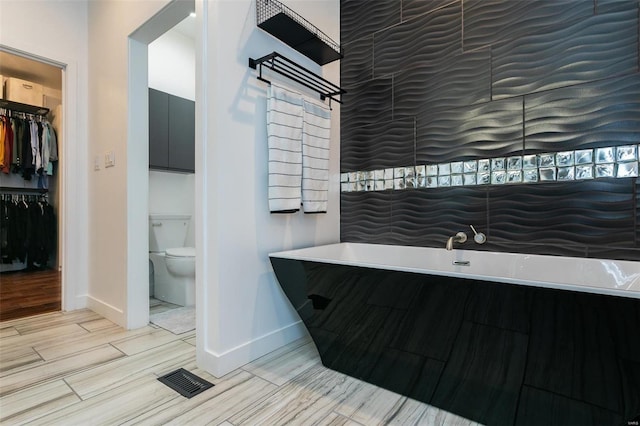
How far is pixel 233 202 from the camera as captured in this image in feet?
5.61

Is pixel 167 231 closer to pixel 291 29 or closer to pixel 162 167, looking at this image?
pixel 162 167

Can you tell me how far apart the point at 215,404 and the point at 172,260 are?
64.9 inches

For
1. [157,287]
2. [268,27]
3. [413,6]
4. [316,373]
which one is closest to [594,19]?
[413,6]

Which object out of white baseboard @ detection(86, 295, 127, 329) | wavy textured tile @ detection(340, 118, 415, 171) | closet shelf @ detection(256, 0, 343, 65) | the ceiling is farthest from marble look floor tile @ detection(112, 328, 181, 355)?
the ceiling

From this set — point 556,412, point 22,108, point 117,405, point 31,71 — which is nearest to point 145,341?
point 117,405

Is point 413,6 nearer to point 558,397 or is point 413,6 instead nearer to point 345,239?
point 345,239

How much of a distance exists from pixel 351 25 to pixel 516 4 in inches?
45.5

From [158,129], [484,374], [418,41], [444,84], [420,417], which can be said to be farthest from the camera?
[158,129]

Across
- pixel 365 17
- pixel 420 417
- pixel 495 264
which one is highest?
pixel 365 17

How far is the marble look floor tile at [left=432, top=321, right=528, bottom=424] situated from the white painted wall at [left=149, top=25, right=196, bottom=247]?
305cm

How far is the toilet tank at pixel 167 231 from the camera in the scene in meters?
3.13

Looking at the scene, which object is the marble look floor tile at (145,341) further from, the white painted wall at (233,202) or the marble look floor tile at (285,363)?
the marble look floor tile at (285,363)

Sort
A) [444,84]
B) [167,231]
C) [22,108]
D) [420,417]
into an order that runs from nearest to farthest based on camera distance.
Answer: [420,417], [444,84], [167,231], [22,108]

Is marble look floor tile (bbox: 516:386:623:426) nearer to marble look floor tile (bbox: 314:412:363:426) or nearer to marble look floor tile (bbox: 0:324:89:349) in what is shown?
marble look floor tile (bbox: 314:412:363:426)
